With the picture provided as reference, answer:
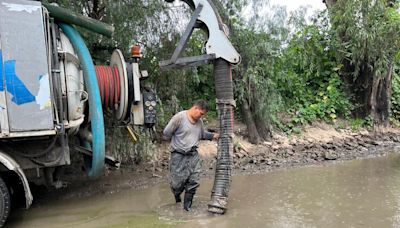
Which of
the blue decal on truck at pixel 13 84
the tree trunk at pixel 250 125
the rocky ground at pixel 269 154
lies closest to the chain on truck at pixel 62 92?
→ the blue decal on truck at pixel 13 84

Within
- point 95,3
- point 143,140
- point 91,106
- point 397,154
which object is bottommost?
point 397,154

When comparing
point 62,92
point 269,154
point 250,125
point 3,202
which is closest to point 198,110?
point 62,92

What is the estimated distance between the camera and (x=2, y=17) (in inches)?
191

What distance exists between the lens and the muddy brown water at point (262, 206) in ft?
16.9

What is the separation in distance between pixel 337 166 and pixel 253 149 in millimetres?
1903

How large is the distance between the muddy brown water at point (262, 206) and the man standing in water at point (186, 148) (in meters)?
0.37

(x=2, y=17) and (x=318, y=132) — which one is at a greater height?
(x=2, y=17)

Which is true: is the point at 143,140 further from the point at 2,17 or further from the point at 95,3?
the point at 2,17

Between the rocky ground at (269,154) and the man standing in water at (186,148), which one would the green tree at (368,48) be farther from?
the man standing in water at (186,148)

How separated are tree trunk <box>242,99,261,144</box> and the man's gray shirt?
13.8 feet

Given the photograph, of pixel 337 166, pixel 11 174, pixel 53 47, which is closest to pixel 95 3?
pixel 53 47

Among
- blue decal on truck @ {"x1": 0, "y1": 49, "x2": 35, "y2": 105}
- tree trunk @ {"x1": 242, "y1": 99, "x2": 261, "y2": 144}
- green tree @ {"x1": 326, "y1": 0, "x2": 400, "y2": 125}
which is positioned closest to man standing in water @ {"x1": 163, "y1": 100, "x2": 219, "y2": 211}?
blue decal on truck @ {"x1": 0, "y1": 49, "x2": 35, "y2": 105}

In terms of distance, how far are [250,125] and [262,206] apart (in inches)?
163

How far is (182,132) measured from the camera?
18.4 feet
